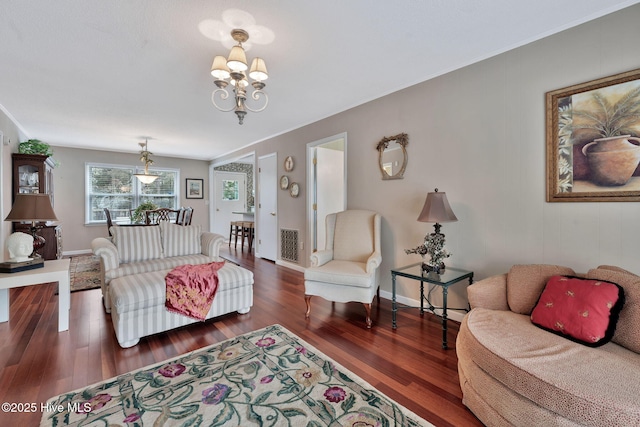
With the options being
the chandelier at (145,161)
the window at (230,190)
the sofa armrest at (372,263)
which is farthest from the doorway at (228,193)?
the sofa armrest at (372,263)

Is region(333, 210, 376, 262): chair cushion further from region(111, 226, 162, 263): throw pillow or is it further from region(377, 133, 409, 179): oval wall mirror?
region(111, 226, 162, 263): throw pillow

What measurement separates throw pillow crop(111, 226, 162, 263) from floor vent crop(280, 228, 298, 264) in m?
2.03

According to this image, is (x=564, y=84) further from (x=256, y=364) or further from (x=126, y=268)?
(x=126, y=268)

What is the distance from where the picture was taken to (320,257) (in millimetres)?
3049

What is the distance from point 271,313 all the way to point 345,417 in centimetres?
157

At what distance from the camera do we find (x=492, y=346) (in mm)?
1435

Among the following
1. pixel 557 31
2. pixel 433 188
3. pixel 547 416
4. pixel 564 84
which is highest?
pixel 557 31

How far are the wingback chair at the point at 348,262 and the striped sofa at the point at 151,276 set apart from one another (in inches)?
27.7

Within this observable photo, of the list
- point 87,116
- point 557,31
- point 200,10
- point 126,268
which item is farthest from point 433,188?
point 87,116

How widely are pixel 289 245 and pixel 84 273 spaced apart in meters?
3.25

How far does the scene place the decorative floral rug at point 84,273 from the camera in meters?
3.82

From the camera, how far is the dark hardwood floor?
5.47 feet

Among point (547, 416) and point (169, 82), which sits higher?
point (169, 82)

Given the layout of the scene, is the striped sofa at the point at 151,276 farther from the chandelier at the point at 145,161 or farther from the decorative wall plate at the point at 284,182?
the chandelier at the point at 145,161
